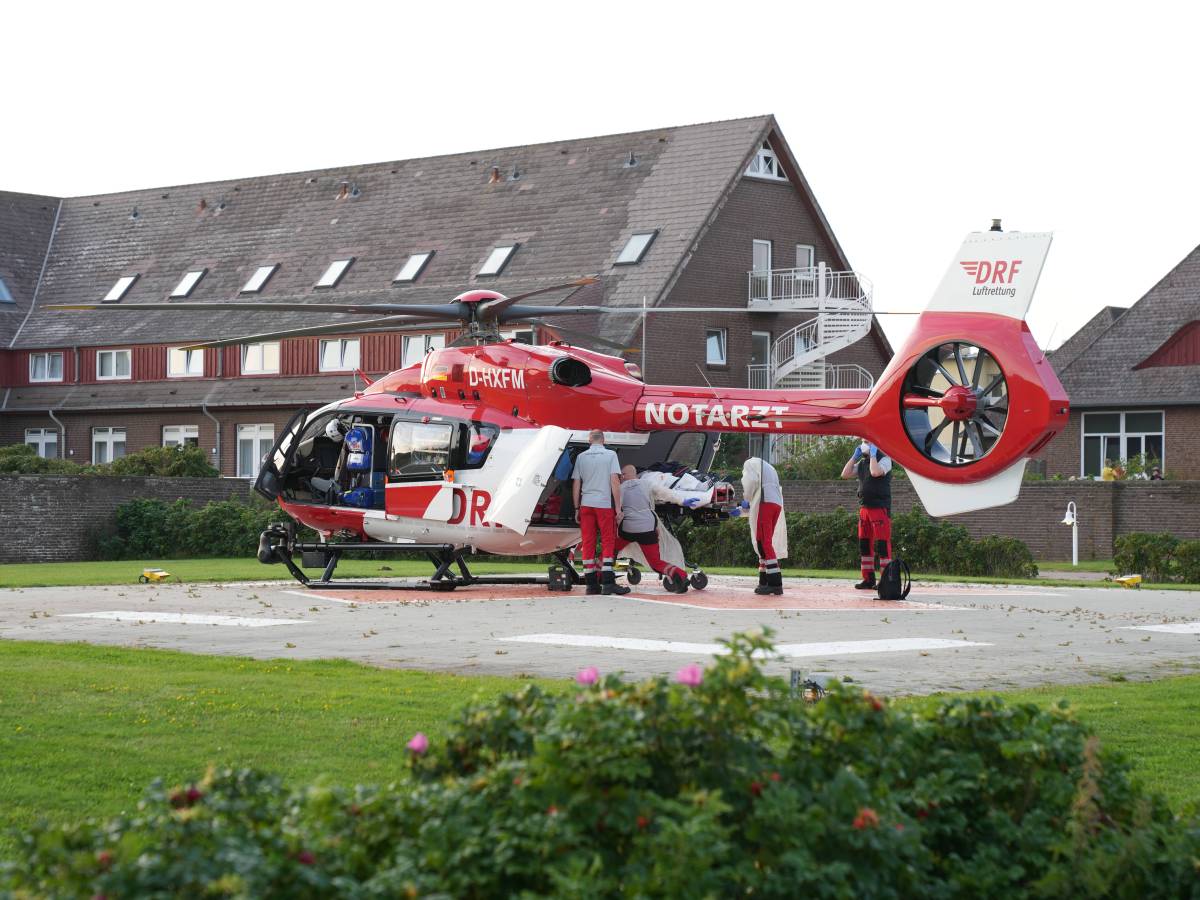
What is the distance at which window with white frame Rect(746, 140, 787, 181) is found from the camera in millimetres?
52000

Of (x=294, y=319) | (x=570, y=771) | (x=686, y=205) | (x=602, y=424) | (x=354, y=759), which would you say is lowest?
(x=354, y=759)

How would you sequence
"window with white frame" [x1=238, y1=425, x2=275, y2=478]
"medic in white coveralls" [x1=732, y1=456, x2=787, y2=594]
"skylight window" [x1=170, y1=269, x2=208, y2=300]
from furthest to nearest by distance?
1. "skylight window" [x1=170, y1=269, x2=208, y2=300]
2. "window with white frame" [x1=238, y1=425, x2=275, y2=478]
3. "medic in white coveralls" [x1=732, y1=456, x2=787, y2=594]

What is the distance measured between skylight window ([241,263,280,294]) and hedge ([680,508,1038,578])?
2797 cm

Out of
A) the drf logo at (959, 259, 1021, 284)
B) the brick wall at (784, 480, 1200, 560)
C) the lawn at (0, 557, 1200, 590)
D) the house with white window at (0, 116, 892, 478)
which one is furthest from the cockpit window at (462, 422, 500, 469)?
the house with white window at (0, 116, 892, 478)

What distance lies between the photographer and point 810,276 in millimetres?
52125

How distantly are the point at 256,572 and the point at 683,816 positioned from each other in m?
24.6

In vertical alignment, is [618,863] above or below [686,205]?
below

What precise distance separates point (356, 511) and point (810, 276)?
31502 millimetres

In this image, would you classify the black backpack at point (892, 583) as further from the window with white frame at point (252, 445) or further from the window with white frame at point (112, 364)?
the window with white frame at point (112, 364)

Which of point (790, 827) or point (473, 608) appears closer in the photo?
point (790, 827)

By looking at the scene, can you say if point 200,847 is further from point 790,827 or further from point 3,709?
point 3,709

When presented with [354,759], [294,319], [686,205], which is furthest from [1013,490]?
[294,319]

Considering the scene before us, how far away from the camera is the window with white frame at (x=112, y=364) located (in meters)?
57.0

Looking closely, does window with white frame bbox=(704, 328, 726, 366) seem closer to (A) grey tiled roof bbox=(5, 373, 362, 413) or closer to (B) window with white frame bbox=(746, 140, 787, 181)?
(B) window with white frame bbox=(746, 140, 787, 181)
